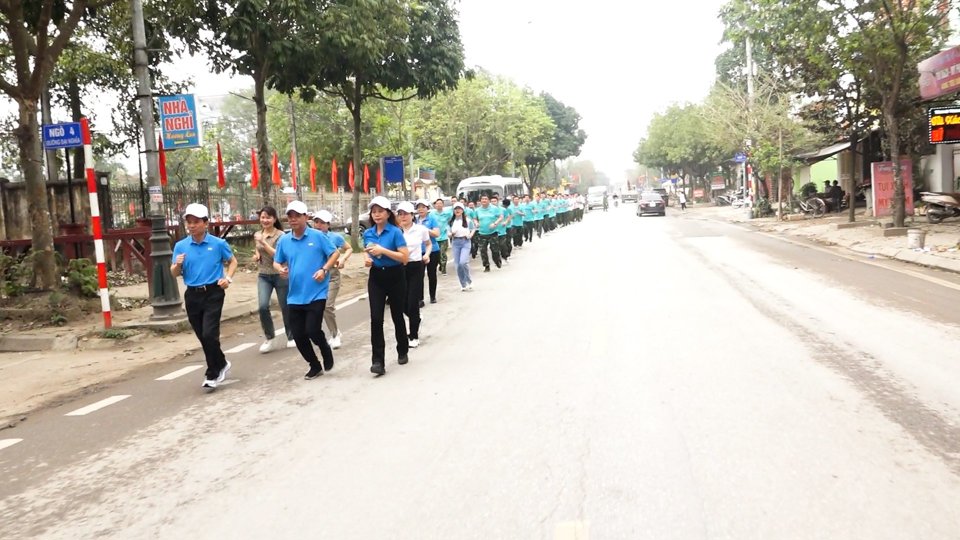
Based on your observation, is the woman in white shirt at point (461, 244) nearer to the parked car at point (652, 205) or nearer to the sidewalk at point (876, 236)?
the sidewalk at point (876, 236)

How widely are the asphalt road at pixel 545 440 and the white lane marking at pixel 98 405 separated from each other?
6 cm

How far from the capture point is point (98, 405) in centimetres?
664

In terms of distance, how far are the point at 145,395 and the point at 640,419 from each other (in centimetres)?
428

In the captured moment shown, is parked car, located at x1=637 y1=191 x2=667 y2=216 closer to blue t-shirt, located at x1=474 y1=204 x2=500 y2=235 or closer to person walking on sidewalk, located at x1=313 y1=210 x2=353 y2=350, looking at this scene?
blue t-shirt, located at x1=474 y1=204 x2=500 y2=235

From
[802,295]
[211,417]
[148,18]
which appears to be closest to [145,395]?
[211,417]

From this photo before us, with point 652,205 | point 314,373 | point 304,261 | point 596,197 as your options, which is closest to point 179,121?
point 304,261

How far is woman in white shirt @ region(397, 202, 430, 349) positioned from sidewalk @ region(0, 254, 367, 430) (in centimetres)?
264

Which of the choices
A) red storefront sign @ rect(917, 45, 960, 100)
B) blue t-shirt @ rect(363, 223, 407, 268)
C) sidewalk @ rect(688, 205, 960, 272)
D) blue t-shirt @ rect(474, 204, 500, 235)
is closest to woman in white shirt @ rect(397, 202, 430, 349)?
blue t-shirt @ rect(363, 223, 407, 268)

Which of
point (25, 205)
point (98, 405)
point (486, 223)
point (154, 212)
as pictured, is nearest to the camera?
point (98, 405)

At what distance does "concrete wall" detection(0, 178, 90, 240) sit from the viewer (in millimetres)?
16875

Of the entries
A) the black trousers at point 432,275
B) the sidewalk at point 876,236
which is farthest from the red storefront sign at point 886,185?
the black trousers at point 432,275

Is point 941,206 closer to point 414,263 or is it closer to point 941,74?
point 941,74

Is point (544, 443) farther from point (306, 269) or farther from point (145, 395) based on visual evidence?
point (145, 395)

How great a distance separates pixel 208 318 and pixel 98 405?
1120mm
